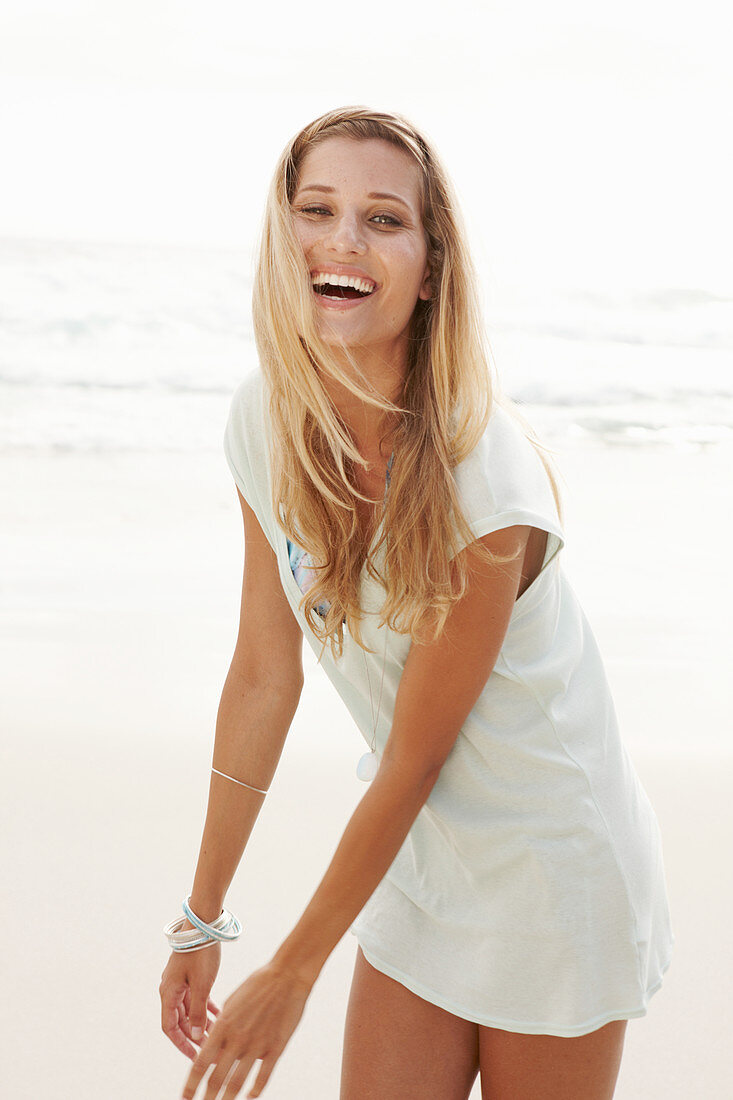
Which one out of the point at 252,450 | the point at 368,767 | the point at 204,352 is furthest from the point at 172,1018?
the point at 204,352

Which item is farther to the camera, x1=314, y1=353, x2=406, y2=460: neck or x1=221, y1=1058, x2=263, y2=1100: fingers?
x1=314, y1=353, x2=406, y2=460: neck

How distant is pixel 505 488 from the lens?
3.87 ft

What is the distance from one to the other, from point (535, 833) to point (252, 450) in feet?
1.85

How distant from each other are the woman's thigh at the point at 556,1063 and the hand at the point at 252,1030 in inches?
12.5

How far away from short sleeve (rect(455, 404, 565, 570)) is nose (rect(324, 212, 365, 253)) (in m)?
0.24

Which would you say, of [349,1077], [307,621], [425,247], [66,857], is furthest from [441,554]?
[66,857]

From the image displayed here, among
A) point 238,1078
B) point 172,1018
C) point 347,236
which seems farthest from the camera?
point 172,1018

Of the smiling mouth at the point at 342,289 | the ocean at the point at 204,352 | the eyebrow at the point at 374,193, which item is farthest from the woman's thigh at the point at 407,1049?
the ocean at the point at 204,352

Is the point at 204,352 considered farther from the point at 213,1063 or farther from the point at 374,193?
the point at 213,1063

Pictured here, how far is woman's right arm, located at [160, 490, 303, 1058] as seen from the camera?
1.45 metres

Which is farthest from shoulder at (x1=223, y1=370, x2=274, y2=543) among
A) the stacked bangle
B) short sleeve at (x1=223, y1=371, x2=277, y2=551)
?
the stacked bangle

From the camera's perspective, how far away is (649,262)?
8.38m

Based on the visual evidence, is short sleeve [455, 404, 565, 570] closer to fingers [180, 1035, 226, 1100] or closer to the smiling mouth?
the smiling mouth

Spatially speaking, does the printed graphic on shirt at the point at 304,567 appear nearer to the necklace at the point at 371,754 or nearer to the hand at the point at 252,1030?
the necklace at the point at 371,754
